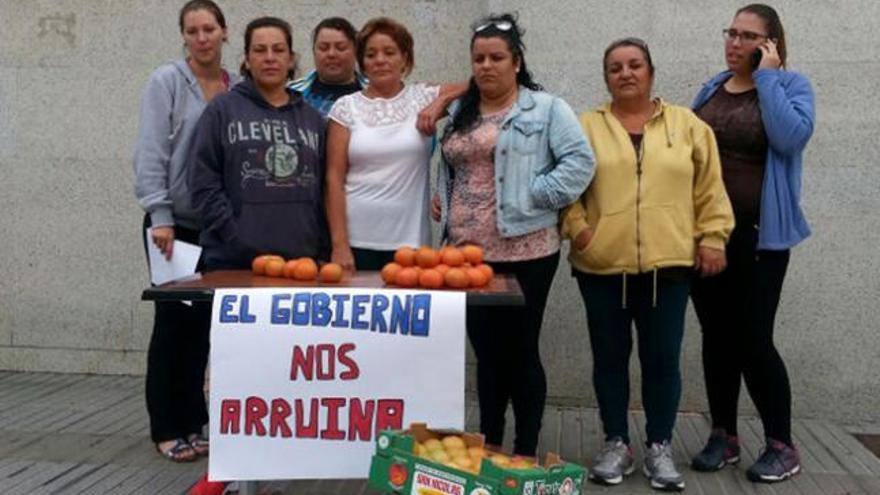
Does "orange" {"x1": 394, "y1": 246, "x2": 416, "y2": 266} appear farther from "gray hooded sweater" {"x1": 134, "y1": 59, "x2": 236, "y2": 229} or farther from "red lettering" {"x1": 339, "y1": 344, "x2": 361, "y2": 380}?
"gray hooded sweater" {"x1": 134, "y1": 59, "x2": 236, "y2": 229}

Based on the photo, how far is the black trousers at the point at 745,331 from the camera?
445cm

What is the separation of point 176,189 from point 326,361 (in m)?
1.35

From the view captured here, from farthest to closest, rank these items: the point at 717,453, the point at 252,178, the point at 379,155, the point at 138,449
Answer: the point at 138,449 → the point at 717,453 → the point at 379,155 → the point at 252,178

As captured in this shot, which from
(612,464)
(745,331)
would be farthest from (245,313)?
(745,331)

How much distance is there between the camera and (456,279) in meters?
3.67

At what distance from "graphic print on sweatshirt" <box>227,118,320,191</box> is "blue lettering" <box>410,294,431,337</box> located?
858 millimetres

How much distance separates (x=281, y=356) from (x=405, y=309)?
1.62ft

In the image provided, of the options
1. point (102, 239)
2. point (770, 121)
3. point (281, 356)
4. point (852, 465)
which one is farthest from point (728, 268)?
point (102, 239)

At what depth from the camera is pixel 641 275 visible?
4305mm

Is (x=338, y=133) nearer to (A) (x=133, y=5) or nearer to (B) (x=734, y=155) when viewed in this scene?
(B) (x=734, y=155)

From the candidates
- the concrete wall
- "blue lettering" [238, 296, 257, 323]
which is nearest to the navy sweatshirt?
"blue lettering" [238, 296, 257, 323]

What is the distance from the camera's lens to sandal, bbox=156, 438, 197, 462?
4.74 m

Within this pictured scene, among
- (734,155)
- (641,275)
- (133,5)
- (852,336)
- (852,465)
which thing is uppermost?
(133,5)

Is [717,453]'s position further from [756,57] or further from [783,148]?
[756,57]
